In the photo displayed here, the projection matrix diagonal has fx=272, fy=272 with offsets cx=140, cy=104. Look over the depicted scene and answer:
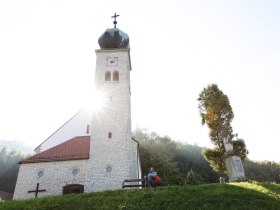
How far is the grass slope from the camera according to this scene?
38.9 ft

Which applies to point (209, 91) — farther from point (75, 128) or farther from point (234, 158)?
point (75, 128)

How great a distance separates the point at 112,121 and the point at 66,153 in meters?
4.48

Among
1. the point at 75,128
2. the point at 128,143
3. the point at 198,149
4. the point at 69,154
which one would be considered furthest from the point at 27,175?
the point at 198,149

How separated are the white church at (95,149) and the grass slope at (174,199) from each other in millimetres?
6054

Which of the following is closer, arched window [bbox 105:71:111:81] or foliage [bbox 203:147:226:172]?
foliage [bbox 203:147:226:172]

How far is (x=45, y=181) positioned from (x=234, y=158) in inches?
541

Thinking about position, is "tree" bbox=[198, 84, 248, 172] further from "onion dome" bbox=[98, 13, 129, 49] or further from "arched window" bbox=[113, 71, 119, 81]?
"onion dome" bbox=[98, 13, 129, 49]

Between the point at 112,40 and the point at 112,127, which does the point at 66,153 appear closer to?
the point at 112,127

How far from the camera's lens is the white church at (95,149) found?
20.0 meters

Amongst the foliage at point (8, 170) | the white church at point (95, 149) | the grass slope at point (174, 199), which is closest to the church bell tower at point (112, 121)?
the white church at point (95, 149)

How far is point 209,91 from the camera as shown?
75.5 feet

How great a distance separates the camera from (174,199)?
12.5 metres

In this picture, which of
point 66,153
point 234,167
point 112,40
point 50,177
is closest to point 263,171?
point 234,167

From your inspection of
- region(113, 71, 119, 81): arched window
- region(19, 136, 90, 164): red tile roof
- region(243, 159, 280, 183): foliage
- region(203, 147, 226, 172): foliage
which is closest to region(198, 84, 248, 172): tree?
region(203, 147, 226, 172): foliage
